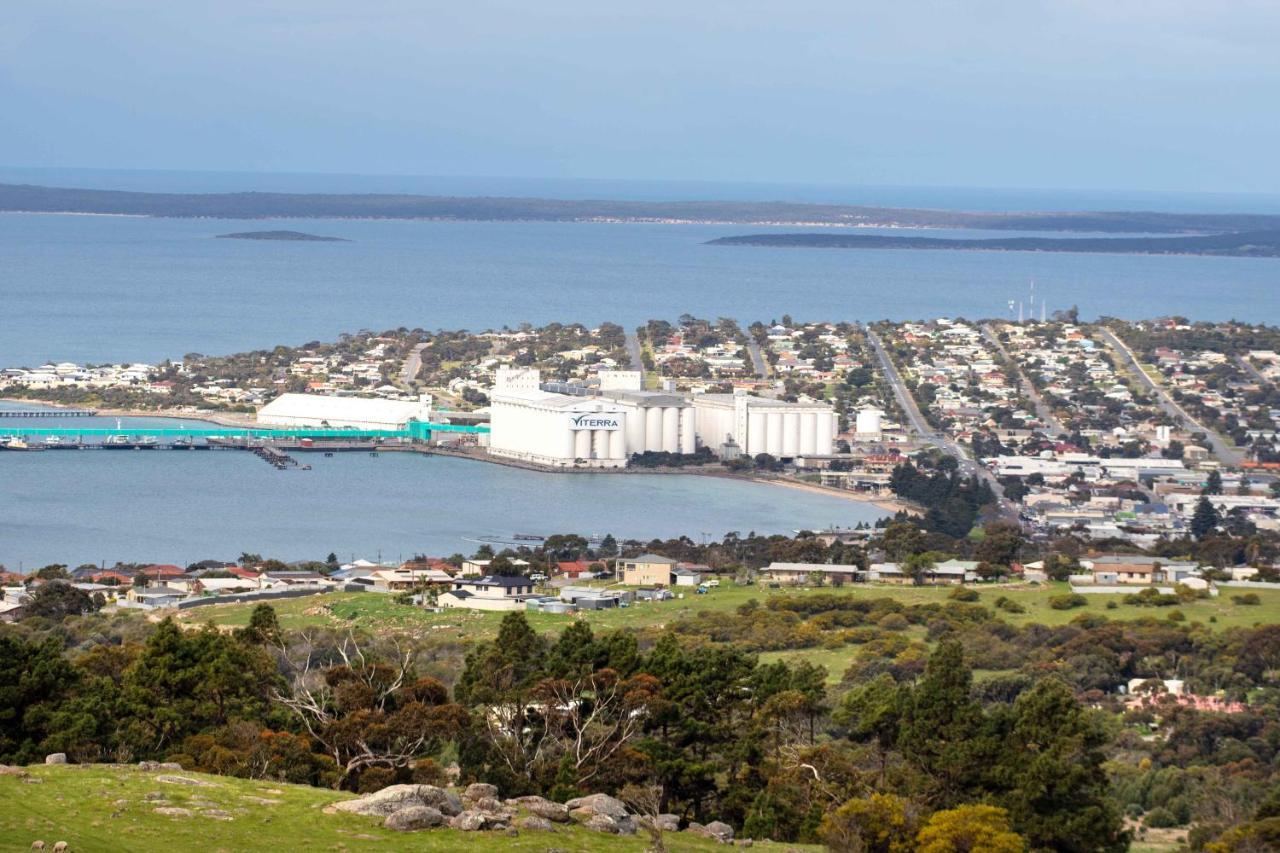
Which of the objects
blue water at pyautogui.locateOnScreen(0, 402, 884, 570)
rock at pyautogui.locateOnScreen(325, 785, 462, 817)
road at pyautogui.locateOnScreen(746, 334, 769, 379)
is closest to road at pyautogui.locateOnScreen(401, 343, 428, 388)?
road at pyautogui.locateOnScreen(746, 334, 769, 379)

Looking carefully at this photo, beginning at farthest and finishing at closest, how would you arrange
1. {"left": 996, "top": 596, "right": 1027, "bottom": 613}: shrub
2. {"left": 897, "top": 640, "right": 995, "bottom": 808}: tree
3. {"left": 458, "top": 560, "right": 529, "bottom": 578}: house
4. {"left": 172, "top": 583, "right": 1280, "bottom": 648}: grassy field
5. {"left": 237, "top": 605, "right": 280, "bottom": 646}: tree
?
1. {"left": 458, "top": 560, "right": 529, "bottom": 578}: house
2. {"left": 996, "top": 596, "right": 1027, "bottom": 613}: shrub
3. {"left": 172, "top": 583, "right": 1280, "bottom": 648}: grassy field
4. {"left": 237, "top": 605, "right": 280, "bottom": 646}: tree
5. {"left": 897, "top": 640, "right": 995, "bottom": 808}: tree

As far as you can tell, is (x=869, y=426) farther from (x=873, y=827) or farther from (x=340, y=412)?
(x=873, y=827)

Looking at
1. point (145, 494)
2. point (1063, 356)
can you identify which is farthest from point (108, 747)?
point (1063, 356)

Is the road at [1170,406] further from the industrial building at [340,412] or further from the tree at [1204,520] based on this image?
the industrial building at [340,412]

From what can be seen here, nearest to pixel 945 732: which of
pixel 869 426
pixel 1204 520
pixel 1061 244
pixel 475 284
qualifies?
pixel 1204 520

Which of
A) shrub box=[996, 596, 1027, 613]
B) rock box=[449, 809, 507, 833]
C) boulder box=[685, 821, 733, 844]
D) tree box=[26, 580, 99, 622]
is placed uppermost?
rock box=[449, 809, 507, 833]

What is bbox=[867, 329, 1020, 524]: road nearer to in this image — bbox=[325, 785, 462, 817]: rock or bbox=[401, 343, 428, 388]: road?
bbox=[401, 343, 428, 388]: road

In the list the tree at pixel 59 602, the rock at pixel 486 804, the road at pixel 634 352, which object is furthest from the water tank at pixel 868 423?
the rock at pixel 486 804
